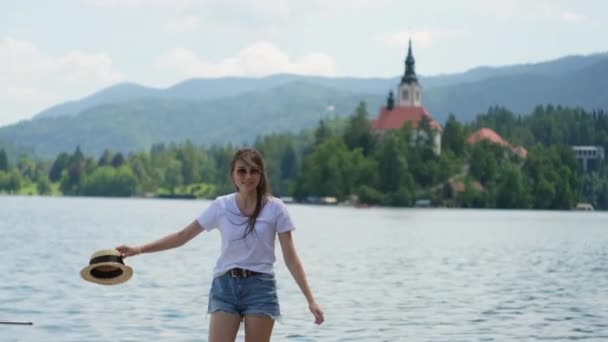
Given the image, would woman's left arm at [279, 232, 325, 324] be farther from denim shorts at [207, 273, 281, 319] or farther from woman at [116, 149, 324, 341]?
denim shorts at [207, 273, 281, 319]

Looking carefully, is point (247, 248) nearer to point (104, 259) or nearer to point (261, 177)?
point (261, 177)

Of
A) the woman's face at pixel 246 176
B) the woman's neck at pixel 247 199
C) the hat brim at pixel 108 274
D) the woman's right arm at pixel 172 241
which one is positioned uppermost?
the woman's face at pixel 246 176

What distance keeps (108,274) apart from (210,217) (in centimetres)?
88

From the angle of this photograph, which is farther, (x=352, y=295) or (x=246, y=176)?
(x=352, y=295)

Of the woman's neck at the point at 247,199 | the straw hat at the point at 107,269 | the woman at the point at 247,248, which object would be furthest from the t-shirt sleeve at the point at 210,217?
the straw hat at the point at 107,269

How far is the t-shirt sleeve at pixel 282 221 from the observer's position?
9.47 m

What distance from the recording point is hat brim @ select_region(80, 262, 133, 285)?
30.9 feet

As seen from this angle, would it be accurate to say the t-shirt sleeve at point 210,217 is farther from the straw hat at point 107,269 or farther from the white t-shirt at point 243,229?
the straw hat at point 107,269

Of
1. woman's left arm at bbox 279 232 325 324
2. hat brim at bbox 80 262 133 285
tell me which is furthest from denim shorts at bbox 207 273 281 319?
hat brim at bbox 80 262 133 285

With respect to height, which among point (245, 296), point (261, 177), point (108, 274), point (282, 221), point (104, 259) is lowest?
point (245, 296)

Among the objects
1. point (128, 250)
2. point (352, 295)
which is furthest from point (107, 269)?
point (352, 295)

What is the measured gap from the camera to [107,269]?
31.6ft

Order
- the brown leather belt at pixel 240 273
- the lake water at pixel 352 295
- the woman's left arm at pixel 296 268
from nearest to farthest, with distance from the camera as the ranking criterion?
the woman's left arm at pixel 296 268 → the brown leather belt at pixel 240 273 → the lake water at pixel 352 295

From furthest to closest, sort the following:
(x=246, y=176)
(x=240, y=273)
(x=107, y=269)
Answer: (x=107, y=269) < (x=240, y=273) < (x=246, y=176)
